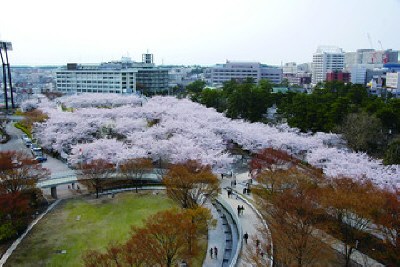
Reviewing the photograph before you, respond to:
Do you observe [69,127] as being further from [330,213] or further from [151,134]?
[330,213]

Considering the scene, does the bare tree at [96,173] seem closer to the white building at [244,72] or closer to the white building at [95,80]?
the white building at [95,80]

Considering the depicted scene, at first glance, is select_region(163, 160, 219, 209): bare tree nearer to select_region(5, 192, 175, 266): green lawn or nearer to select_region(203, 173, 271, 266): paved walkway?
select_region(203, 173, 271, 266): paved walkway

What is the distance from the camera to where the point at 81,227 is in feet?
73.8

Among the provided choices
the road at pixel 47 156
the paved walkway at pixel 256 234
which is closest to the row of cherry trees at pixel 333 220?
the paved walkway at pixel 256 234

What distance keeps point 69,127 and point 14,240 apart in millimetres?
21792

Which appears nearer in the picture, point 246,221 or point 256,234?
point 256,234

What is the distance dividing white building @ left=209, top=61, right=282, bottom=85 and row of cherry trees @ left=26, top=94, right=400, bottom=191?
261ft

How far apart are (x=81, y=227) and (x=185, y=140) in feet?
43.4

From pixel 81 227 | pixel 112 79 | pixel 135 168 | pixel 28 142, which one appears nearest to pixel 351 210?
pixel 81 227

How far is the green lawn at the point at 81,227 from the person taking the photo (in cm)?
1914

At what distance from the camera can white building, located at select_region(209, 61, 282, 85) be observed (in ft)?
413

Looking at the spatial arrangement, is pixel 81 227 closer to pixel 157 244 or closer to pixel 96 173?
pixel 96 173

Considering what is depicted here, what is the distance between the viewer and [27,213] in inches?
925

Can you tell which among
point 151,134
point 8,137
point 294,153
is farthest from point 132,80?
point 294,153
